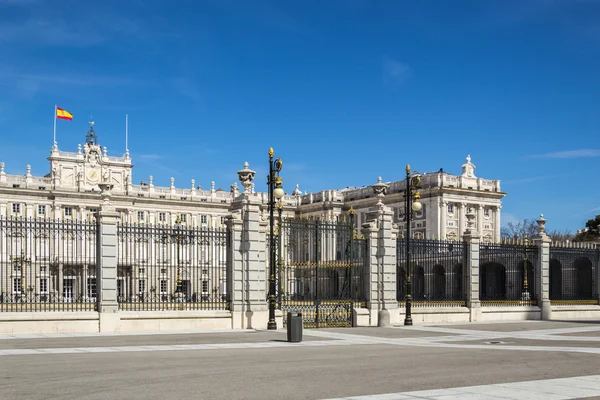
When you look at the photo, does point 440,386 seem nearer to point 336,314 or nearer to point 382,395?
point 382,395

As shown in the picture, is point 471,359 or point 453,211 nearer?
point 471,359

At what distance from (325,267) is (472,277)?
27.8 ft

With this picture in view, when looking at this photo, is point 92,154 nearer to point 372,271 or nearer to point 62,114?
point 62,114

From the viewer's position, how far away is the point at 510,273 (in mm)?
41000

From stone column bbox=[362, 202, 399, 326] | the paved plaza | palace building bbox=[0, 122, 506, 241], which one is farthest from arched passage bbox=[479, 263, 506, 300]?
palace building bbox=[0, 122, 506, 241]

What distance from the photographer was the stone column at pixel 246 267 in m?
30.7

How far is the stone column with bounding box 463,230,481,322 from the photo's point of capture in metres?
37.7

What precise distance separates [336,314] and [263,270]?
382cm

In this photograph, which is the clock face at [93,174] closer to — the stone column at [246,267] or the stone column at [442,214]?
the stone column at [442,214]

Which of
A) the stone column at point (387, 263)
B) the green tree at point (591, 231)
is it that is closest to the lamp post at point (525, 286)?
the stone column at point (387, 263)

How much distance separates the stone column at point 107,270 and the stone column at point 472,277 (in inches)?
689

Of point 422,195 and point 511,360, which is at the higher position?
point 422,195

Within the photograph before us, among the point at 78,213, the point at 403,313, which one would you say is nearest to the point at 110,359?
the point at 403,313

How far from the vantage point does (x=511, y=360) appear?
19.8 meters
